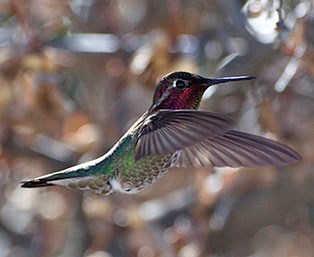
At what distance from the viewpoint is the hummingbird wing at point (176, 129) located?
233cm

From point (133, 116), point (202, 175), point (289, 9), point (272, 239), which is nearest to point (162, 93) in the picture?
point (289, 9)

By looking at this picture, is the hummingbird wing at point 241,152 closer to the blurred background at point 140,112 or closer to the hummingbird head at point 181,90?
the hummingbird head at point 181,90

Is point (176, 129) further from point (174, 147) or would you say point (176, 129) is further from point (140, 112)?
point (140, 112)

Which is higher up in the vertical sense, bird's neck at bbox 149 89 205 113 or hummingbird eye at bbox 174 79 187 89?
hummingbird eye at bbox 174 79 187 89

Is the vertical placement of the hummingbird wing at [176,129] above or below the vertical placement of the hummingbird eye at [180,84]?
below

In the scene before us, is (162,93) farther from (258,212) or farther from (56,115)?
(258,212)

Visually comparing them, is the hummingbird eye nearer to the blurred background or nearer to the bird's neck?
the bird's neck

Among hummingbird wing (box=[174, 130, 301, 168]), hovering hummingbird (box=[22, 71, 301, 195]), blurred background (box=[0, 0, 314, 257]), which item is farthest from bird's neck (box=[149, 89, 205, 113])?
blurred background (box=[0, 0, 314, 257])

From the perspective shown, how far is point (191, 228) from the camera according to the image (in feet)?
14.9

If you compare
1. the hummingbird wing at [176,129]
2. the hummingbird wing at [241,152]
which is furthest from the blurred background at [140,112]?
the hummingbird wing at [176,129]

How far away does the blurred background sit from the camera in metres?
3.90

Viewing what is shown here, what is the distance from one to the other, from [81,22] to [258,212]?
1316 mm

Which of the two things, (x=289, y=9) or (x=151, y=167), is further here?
(x=289, y=9)

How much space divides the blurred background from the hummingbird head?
69 centimetres
